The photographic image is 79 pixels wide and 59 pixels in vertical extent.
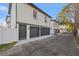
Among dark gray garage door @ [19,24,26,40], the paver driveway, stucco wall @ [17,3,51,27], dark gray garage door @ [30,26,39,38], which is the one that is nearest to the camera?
the paver driveway

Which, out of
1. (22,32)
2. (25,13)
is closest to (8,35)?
(22,32)

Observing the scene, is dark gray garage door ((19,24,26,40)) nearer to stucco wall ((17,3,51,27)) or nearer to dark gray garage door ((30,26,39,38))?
stucco wall ((17,3,51,27))

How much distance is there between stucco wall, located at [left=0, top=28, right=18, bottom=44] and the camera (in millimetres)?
15845

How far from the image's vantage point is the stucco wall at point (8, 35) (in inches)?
624

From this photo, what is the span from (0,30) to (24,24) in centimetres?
576

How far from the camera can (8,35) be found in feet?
55.6

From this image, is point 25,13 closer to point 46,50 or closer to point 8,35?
point 8,35

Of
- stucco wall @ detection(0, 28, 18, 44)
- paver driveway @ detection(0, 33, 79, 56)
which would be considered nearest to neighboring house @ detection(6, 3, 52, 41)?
stucco wall @ detection(0, 28, 18, 44)

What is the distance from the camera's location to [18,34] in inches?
Result: 744

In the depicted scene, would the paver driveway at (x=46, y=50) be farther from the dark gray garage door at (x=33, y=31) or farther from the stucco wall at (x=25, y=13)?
the dark gray garage door at (x=33, y=31)

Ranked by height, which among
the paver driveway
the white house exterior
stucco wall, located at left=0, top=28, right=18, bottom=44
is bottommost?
the paver driveway

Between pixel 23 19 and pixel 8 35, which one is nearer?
pixel 8 35

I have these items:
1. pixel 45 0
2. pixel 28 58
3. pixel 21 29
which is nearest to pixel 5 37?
pixel 21 29

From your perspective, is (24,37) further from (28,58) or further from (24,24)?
(28,58)
